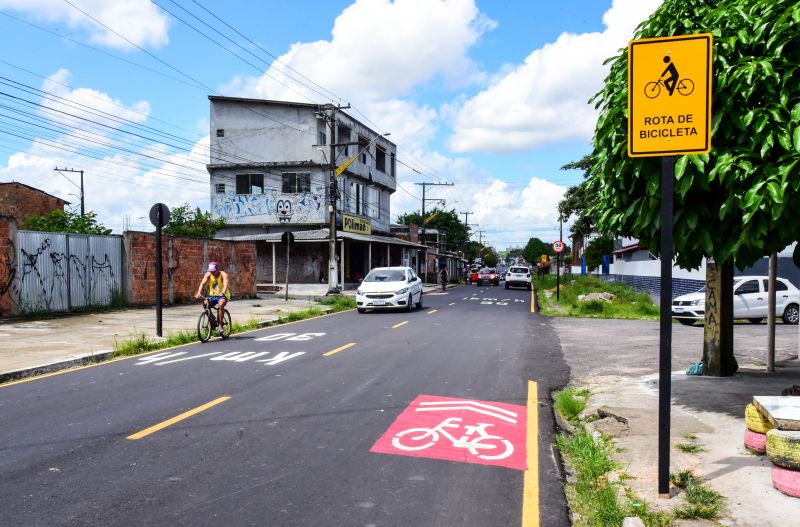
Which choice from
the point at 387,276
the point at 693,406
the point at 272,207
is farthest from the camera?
the point at 272,207

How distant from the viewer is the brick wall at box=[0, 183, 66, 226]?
133ft

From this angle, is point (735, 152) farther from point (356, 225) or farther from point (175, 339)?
point (356, 225)

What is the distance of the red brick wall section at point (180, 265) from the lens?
2230 centimetres

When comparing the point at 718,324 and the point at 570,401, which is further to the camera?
the point at 718,324

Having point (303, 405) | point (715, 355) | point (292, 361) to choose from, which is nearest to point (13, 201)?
point (292, 361)

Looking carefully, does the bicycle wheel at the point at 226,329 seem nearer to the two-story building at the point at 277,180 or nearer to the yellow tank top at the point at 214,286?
the yellow tank top at the point at 214,286

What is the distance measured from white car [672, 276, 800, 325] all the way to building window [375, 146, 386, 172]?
1448 inches

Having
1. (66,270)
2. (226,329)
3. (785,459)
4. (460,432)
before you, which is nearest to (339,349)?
(226,329)

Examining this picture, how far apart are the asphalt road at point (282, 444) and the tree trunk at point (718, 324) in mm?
2247

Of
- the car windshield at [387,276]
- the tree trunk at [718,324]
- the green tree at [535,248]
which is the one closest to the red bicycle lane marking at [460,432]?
the tree trunk at [718,324]

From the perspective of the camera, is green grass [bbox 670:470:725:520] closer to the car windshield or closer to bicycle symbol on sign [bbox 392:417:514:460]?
bicycle symbol on sign [bbox 392:417:514:460]

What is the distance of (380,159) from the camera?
53.9m

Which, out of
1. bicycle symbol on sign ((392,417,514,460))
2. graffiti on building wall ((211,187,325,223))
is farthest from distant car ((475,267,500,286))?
bicycle symbol on sign ((392,417,514,460))

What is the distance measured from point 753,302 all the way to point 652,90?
17.4m
